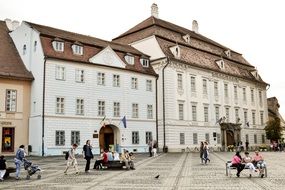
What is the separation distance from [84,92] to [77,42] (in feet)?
17.3

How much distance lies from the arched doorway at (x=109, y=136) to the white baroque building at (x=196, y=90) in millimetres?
6351

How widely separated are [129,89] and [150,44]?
8.10 metres

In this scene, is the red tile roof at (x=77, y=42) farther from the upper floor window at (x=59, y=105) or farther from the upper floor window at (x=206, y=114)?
the upper floor window at (x=206, y=114)

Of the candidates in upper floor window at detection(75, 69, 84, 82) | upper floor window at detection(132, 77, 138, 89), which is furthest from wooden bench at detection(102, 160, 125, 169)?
upper floor window at detection(132, 77, 138, 89)

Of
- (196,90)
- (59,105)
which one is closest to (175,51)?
(196,90)

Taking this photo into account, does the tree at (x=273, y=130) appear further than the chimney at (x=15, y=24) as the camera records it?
Yes

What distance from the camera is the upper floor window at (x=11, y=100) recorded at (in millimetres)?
36625

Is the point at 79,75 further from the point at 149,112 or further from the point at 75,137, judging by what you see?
the point at 149,112

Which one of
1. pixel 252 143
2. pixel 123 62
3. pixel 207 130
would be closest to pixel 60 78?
pixel 123 62

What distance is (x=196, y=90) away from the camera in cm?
5197

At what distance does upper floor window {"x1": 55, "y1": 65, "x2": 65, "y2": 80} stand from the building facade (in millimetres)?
2700

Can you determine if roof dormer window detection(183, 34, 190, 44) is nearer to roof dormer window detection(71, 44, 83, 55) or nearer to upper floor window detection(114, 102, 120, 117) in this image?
upper floor window detection(114, 102, 120, 117)

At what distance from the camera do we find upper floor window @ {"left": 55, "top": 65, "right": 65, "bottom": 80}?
3764 cm

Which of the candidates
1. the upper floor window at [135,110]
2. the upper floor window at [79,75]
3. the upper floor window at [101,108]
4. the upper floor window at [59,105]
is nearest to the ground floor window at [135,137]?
the upper floor window at [135,110]
